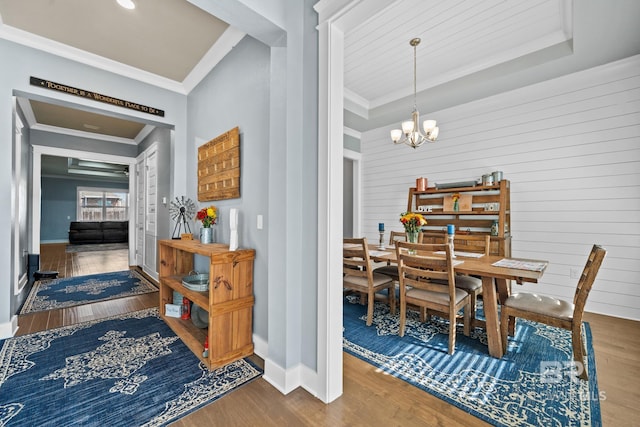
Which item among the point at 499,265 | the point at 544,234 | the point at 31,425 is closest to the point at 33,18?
the point at 31,425

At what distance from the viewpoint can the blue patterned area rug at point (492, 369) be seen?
1541mm

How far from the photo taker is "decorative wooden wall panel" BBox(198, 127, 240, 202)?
251 cm

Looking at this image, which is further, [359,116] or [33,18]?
[359,116]

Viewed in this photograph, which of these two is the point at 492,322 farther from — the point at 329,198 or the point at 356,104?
the point at 356,104

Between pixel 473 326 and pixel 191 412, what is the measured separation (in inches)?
95.8

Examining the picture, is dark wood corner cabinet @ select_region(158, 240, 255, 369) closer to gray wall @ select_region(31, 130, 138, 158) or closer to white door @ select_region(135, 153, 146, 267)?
white door @ select_region(135, 153, 146, 267)

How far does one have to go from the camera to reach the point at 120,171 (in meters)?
8.78

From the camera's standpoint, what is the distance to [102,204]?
450 inches

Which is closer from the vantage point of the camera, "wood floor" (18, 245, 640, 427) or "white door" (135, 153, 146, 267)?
"wood floor" (18, 245, 640, 427)

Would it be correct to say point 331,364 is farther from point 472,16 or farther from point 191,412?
point 472,16

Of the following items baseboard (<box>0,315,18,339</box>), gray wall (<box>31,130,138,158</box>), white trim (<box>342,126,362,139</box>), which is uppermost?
white trim (<box>342,126,362,139</box>)

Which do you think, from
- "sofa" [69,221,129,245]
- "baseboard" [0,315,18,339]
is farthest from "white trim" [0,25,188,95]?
"sofa" [69,221,129,245]

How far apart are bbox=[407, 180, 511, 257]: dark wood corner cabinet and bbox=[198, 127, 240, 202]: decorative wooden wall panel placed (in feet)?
9.31

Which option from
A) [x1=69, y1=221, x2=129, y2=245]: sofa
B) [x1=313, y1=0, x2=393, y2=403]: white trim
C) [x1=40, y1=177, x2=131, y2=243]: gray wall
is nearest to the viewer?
[x1=313, y1=0, x2=393, y2=403]: white trim
